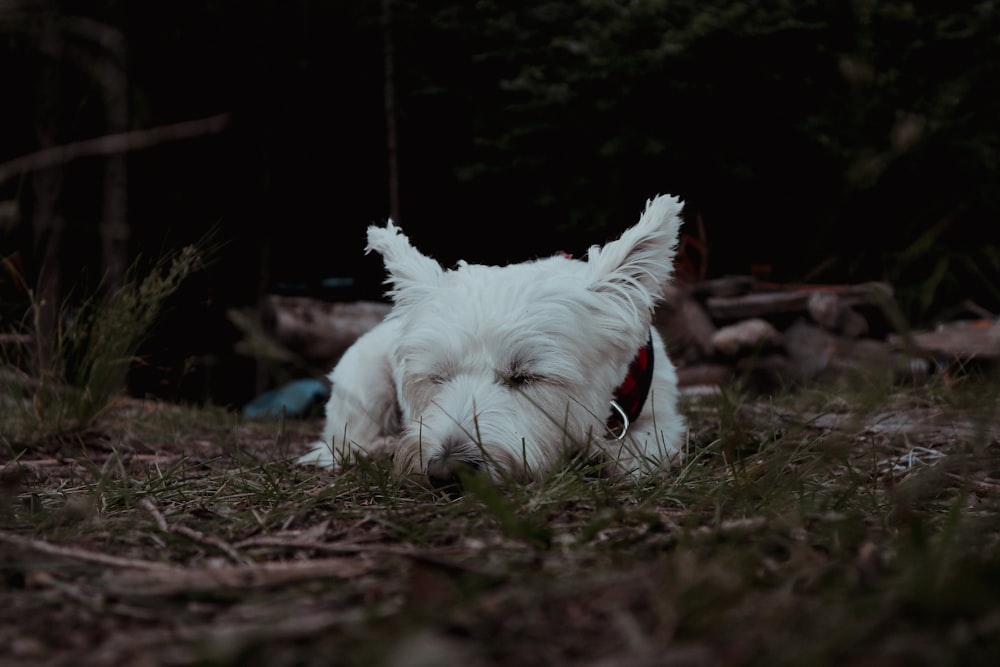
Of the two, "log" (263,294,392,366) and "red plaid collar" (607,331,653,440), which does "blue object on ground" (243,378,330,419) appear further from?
"red plaid collar" (607,331,653,440)

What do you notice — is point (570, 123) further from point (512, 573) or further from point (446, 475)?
point (512, 573)

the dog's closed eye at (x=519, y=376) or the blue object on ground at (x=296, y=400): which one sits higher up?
the dog's closed eye at (x=519, y=376)

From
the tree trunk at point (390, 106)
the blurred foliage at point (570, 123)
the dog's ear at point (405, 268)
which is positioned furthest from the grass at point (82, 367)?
the tree trunk at point (390, 106)

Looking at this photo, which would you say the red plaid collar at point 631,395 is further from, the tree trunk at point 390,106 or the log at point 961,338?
the tree trunk at point 390,106

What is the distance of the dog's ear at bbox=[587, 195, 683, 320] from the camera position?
11.1 feet

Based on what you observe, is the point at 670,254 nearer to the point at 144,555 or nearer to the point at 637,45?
the point at 144,555

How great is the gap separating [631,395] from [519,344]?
73cm

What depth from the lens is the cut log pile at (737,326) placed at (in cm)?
771

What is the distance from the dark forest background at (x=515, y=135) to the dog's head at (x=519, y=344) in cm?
410

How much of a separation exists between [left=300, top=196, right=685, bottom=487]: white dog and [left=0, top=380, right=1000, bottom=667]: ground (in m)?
0.27

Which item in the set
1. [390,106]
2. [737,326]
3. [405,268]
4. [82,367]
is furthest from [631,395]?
[390,106]

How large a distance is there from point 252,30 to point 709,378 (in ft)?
28.0

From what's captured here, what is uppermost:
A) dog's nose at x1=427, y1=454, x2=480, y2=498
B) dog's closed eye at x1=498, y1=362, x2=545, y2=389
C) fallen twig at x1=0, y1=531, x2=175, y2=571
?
dog's closed eye at x1=498, y1=362, x2=545, y2=389

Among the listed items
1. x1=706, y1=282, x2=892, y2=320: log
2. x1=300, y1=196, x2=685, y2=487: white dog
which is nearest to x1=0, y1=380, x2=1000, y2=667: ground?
x1=300, y1=196, x2=685, y2=487: white dog
